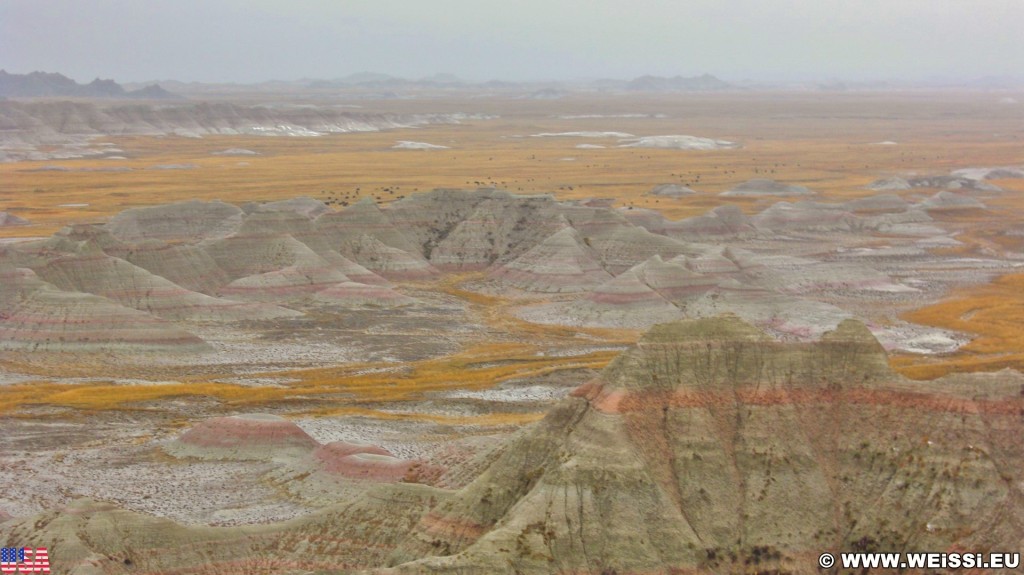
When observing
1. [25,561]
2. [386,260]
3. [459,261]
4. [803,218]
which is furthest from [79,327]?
[803,218]

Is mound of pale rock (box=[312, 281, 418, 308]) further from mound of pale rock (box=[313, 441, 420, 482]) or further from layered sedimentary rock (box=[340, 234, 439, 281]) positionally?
mound of pale rock (box=[313, 441, 420, 482])

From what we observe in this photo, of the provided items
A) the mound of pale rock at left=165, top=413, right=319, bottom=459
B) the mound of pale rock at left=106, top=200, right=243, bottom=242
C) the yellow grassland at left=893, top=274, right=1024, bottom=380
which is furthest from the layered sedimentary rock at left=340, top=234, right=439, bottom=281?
the mound of pale rock at left=165, top=413, right=319, bottom=459

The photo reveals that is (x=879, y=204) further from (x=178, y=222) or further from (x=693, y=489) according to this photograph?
(x=693, y=489)

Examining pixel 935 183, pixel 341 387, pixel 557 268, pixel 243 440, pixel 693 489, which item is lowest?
pixel 935 183

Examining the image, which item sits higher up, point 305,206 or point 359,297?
point 305,206

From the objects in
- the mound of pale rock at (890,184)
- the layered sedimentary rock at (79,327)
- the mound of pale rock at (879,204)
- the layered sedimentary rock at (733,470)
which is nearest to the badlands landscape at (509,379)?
the layered sedimentary rock at (733,470)

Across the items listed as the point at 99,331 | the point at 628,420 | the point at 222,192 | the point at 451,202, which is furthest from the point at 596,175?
the point at 628,420

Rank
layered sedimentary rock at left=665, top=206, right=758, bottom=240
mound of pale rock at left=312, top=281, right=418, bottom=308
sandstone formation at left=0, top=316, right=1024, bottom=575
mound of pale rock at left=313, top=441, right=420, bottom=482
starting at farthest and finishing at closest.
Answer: layered sedimentary rock at left=665, top=206, right=758, bottom=240, mound of pale rock at left=312, top=281, right=418, bottom=308, mound of pale rock at left=313, top=441, right=420, bottom=482, sandstone formation at left=0, top=316, right=1024, bottom=575
